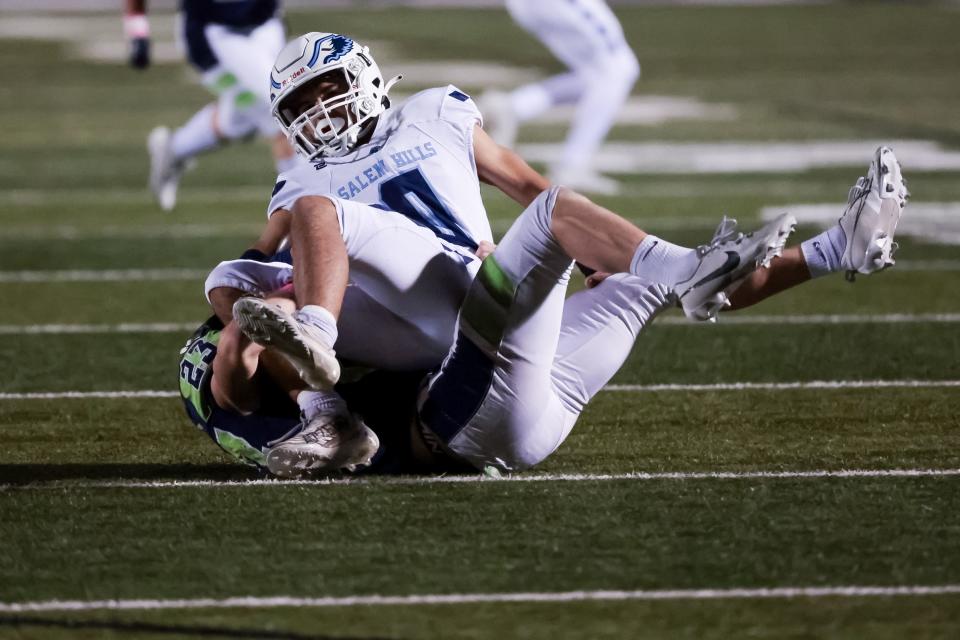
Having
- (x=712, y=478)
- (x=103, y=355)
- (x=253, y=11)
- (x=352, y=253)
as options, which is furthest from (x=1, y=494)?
(x=253, y=11)

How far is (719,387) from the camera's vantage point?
210 inches

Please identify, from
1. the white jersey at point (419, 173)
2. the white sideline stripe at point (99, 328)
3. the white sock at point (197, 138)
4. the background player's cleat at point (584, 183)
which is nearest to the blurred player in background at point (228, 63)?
the white sock at point (197, 138)

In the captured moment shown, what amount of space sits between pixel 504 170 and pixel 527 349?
0.70 m

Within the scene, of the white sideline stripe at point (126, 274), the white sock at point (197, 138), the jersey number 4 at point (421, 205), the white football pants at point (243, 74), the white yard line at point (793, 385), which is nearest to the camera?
the jersey number 4 at point (421, 205)

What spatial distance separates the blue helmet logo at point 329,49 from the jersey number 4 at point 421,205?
0.32 m

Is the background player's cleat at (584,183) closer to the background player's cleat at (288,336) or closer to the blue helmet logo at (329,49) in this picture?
the blue helmet logo at (329,49)

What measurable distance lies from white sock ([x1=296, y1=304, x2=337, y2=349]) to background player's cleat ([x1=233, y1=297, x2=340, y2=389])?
1 centimetres

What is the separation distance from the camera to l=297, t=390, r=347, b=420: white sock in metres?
4.12

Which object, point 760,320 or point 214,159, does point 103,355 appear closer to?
point 760,320

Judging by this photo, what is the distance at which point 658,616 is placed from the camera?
10.5 feet

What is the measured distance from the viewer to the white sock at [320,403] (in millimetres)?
4121

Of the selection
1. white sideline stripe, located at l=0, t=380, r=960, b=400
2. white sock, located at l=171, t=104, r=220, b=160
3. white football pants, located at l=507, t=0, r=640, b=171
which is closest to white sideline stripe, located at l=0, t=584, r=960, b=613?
white sideline stripe, located at l=0, t=380, r=960, b=400

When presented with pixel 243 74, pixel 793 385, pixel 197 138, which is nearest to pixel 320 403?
pixel 793 385

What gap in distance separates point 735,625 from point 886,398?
6.88 ft
